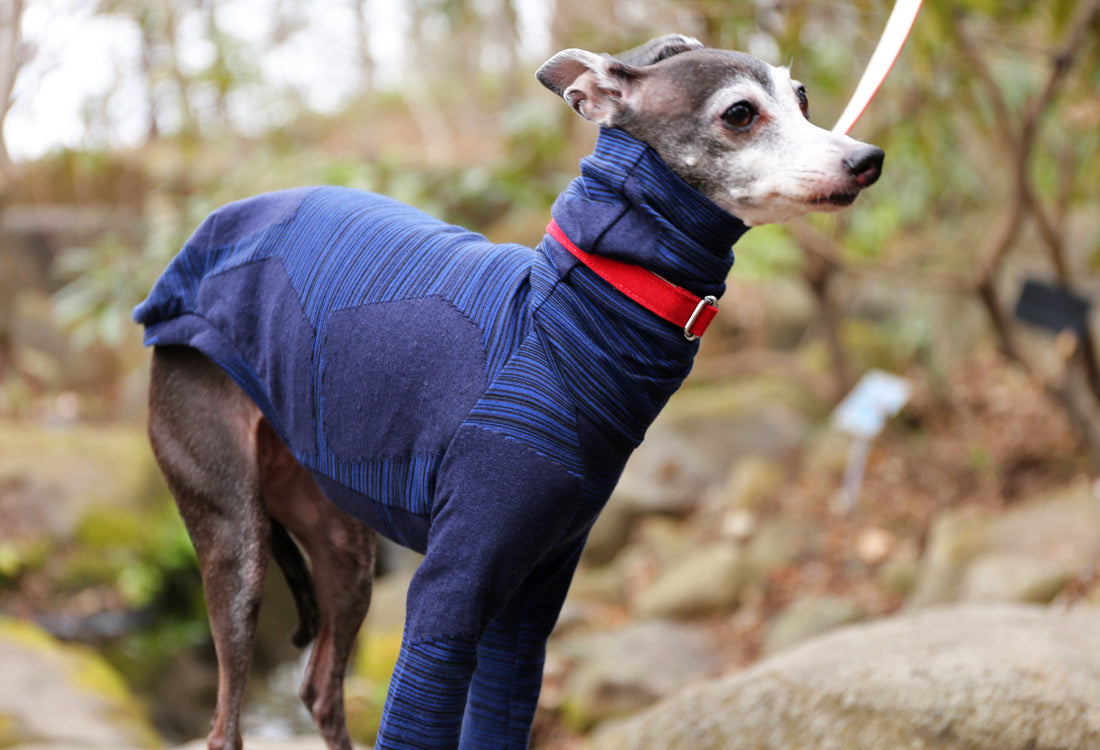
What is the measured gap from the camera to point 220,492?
8.59 ft

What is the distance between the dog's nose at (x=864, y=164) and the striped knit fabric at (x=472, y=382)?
24 cm

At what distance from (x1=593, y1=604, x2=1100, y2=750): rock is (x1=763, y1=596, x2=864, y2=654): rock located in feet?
6.42

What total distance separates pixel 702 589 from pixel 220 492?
163 inches

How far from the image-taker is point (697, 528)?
716cm

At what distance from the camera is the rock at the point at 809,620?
555cm

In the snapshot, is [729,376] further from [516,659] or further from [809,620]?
[516,659]

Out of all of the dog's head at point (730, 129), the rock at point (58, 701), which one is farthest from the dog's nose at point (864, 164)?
the rock at point (58, 701)

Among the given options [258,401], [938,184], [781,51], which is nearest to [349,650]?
[258,401]

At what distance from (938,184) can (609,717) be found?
4.13 m

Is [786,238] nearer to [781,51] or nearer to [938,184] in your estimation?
[938,184]

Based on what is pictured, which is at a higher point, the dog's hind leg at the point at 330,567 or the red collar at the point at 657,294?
the red collar at the point at 657,294

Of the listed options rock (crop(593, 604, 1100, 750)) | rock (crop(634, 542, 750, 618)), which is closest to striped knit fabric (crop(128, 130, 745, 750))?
rock (crop(593, 604, 1100, 750))

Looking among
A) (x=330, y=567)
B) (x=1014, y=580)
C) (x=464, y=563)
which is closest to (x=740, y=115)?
(x=464, y=563)

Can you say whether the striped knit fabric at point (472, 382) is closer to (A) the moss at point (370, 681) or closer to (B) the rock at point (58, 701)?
(B) the rock at point (58, 701)
